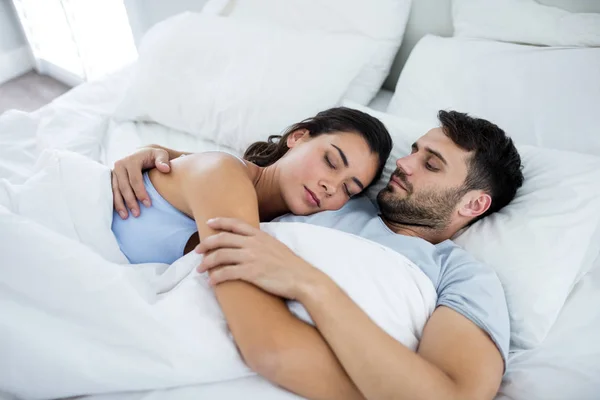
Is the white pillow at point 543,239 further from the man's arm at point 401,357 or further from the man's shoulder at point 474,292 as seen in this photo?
the man's arm at point 401,357

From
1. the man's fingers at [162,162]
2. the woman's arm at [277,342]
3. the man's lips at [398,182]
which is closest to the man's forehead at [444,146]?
the man's lips at [398,182]

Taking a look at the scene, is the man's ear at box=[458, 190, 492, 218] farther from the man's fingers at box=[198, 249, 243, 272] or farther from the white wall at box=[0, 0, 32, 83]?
the white wall at box=[0, 0, 32, 83]

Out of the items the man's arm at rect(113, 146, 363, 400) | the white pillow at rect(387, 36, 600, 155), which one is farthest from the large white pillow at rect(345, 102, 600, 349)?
the man's arm at rect(113, 146, 363, 400)

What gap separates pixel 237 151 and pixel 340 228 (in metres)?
0.62

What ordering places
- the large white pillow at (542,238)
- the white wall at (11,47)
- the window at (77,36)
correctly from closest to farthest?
the large white pillow at (542,238), the window at (77,36), the white wall at (11,47)

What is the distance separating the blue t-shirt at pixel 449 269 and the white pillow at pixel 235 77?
0.47 m

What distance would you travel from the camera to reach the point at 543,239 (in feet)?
3.29

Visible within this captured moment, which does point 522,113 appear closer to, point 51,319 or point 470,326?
point 470,326

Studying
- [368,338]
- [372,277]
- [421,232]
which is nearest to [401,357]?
[368,338]

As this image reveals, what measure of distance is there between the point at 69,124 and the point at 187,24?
589mm

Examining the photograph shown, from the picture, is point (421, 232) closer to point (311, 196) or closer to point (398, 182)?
point (398, 182)

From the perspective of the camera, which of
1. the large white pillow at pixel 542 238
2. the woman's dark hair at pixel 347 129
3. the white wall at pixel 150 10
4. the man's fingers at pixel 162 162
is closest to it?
the large white pillow at pixel 542 238

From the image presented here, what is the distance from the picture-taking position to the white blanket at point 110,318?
2.39 feet

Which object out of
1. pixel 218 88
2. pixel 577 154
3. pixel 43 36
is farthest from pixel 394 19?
pixel 43 36
